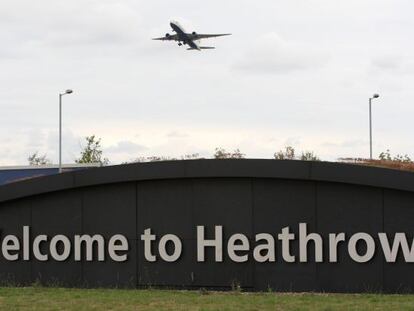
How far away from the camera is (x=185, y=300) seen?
13.8 meters

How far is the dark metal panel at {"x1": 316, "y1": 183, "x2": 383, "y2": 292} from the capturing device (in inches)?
586

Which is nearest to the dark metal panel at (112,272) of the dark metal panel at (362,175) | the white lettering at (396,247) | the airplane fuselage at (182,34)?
the dark metal panel at (362,175)

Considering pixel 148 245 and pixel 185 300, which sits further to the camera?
pixel 148 245

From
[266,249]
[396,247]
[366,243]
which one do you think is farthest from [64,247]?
[396,247]

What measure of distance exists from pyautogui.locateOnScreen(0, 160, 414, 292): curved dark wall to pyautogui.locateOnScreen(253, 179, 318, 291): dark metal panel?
0.02m

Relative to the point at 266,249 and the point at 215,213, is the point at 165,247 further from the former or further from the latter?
the point at 266,249

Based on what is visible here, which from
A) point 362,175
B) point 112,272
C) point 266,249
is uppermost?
point 362,175

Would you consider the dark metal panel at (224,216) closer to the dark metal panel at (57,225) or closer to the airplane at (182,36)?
the dark metal panel at (57,225)

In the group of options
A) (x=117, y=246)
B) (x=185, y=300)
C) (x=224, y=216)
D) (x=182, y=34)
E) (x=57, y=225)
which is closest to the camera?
(x=185, y=300)

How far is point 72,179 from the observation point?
16578mm

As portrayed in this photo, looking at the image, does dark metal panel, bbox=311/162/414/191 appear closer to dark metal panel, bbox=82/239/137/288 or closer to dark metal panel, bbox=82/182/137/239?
dark metal panel, bbox=82/182/137/239

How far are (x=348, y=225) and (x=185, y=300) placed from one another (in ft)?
11.8

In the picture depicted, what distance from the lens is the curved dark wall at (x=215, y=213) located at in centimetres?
1487

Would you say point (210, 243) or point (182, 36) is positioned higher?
point (182, 36)
